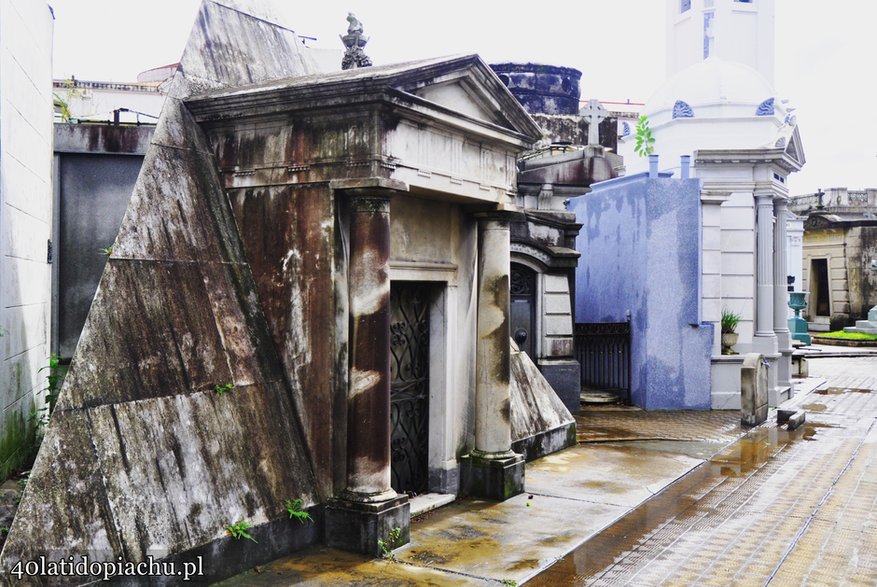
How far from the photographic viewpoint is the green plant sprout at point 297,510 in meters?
6.30

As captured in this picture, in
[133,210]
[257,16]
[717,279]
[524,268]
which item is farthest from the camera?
[717,279]

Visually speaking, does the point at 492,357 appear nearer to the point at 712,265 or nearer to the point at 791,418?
the point at 791,418

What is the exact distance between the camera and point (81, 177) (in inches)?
375

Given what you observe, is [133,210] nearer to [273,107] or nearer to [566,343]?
[273,107]

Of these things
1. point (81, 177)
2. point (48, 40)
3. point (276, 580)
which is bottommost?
point (276, 580)

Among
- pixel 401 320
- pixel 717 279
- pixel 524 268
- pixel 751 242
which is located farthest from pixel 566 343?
pixel 401 320

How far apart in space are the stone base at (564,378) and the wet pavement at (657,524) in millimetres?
1761

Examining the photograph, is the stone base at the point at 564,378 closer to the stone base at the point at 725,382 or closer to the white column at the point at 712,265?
the stone base at the point at 725,382

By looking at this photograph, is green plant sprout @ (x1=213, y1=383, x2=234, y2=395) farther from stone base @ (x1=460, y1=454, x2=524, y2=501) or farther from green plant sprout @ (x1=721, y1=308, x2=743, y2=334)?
green plant sprout @ (x1=721, y1=308, x2=743, y2=334)

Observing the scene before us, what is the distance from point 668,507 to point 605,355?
25.6 feet

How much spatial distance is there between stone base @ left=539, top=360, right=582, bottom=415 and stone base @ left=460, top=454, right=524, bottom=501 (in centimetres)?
533

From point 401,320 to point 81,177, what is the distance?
4264mm

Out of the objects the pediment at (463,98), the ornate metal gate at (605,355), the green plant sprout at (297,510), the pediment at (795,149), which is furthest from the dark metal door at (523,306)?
the green plant sprout at (297,510)

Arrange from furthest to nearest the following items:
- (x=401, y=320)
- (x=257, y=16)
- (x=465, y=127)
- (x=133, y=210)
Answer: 1. (x=257, y=16)
2. (x=401, y=320)
3. (x=465, y=127)
4. (x=133, y=210)
